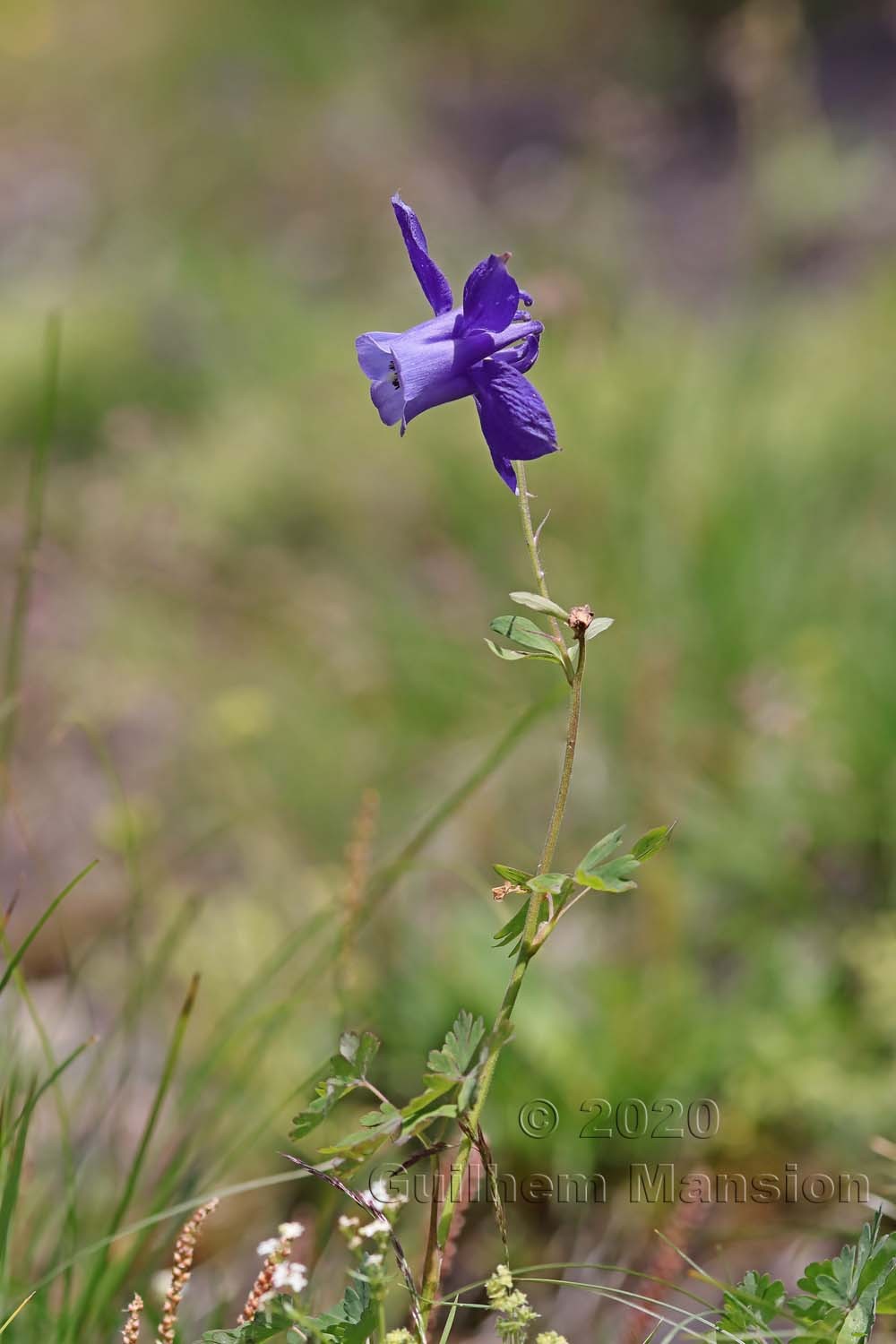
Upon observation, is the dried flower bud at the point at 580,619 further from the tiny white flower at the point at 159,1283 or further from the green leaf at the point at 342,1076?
the tiny white flower at the point at 159,1283

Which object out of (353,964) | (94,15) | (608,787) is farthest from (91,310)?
(94,15)

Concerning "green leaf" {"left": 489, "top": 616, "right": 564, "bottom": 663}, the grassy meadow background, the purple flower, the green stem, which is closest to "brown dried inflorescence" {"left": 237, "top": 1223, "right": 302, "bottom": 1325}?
the green stem

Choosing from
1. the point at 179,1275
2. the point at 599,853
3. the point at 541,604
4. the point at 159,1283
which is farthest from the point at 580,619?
the point at 159,1283

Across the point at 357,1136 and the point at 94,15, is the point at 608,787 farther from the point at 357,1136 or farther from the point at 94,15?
the point at 94,15

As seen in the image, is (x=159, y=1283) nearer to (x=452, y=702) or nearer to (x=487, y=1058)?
(x=487, y=1058)

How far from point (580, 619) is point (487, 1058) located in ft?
1.15

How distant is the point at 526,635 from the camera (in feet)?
3.07

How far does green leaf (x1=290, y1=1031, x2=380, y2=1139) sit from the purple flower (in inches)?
18.9

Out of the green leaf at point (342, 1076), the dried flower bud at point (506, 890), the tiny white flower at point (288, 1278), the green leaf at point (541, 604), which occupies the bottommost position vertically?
the tiny white flower at point (288, 1278)

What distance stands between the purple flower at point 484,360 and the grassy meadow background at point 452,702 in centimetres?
59

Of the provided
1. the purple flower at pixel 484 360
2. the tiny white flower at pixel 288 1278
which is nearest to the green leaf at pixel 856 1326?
the tiny white flower at pixel 288 1278

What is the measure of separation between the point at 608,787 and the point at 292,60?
10.2m

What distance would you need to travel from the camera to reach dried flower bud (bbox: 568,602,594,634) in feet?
2.95

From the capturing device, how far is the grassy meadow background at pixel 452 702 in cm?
183
